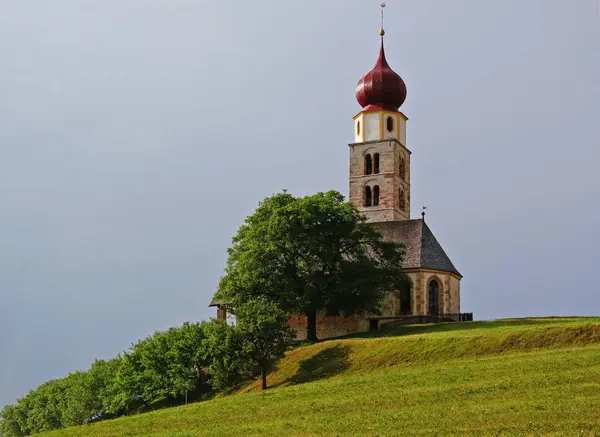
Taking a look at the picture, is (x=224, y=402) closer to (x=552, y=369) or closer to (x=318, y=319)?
(x=552, y=369)

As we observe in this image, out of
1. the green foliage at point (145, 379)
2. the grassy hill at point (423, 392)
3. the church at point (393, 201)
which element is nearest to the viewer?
the grassy hill at point (423, 392)

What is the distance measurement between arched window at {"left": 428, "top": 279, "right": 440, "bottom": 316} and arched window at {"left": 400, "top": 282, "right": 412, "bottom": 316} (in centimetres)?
187

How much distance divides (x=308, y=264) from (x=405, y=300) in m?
13.2

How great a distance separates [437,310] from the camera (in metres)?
77.1

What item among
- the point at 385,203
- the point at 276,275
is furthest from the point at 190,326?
the point at 385,203

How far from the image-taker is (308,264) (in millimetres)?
67750

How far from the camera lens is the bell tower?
292 feet

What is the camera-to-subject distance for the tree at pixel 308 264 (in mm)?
66688

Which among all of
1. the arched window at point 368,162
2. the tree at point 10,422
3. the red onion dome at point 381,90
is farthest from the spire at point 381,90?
the tree at point 10,422

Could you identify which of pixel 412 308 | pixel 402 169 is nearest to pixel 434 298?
pixel 412 308

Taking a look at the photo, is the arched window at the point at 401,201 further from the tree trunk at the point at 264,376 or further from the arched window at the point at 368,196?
the tree trunk at the point at 264,376

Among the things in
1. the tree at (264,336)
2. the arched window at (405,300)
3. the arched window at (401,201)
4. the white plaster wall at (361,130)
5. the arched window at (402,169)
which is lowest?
the tree at (264,336)

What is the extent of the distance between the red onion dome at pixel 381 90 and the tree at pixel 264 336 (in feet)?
123

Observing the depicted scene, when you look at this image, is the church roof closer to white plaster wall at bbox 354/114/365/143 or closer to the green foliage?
white plaster wall at bbox 354/114/365/143
